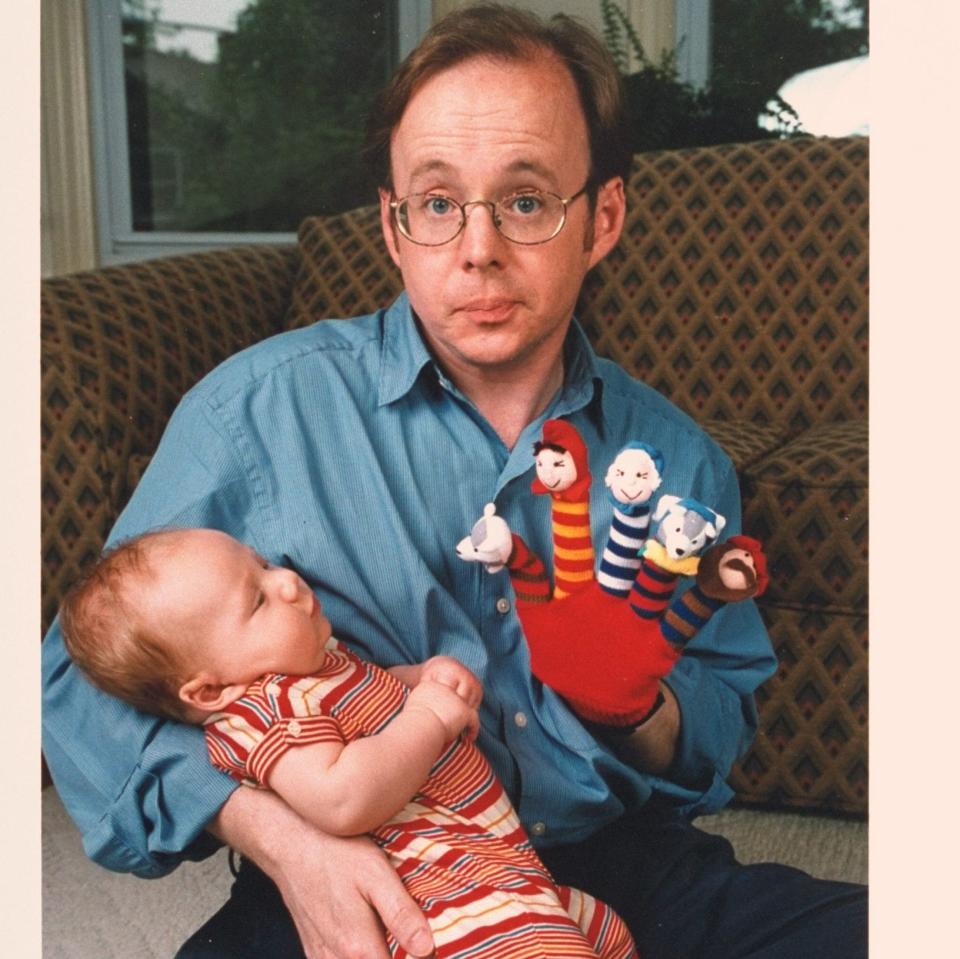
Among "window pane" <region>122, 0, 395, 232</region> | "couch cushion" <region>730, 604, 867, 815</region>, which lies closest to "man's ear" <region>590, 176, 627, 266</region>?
"couch cushion" <region>730, 604, 867, 815</region>

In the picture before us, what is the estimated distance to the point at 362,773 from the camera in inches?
31.4

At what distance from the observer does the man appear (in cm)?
92

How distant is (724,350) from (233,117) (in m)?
1.75

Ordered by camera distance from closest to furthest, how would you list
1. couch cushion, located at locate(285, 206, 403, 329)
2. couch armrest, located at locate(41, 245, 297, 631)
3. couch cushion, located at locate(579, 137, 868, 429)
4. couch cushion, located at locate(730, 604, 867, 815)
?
couch armrest, located at locate(41, 245, 297, 631) < couch cushion, located at locate(730, 604, 867, 815) < couch cushion, located at locate(579, 137, 868, 429) < couch cushion, located at locate(285, 206, 403, 329)

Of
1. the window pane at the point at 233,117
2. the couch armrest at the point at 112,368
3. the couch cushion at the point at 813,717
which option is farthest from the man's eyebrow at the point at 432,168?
the window pane at the point at 233,117

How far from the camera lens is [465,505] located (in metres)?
1.02

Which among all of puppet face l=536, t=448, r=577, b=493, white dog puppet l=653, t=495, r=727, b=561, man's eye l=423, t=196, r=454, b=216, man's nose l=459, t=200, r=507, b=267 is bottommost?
white dog puppet l=653, t=495, r=727, b=561

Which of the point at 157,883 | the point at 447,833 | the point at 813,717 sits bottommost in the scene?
the point at 157,883

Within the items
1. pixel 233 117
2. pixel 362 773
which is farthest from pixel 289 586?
pixel 233 117

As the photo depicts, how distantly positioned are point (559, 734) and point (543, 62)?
572 millimetres

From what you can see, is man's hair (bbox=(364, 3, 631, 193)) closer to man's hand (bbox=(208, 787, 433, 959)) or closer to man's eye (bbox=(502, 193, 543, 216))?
man's eye (bbox=(502, 193, 543, 216))

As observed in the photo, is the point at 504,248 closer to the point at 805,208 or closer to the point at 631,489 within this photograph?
the point at 631,489

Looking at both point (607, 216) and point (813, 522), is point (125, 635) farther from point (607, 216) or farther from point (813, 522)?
point (813, 522)

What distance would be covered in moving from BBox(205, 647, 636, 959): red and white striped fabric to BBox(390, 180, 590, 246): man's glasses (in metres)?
0.35
